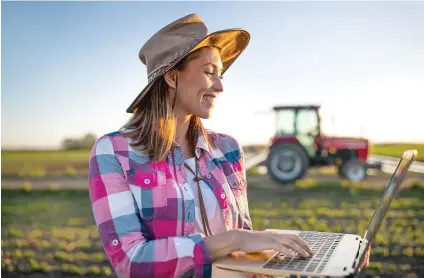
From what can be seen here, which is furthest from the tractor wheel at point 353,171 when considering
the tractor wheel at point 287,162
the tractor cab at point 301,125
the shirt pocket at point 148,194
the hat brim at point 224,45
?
the shirt pocket at point 148,194

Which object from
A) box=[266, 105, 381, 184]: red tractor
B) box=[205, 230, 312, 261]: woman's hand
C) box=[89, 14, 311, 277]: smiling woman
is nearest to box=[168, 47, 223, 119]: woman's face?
box=[89, 14, 311, 277]: smiling woman

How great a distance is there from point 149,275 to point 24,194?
5.82 m

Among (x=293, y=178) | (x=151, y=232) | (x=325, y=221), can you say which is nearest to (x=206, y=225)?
(x=151, y=232)

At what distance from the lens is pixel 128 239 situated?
3.49 feet

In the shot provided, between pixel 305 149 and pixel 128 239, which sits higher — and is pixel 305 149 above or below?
below

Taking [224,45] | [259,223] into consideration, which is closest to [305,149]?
[259,223]

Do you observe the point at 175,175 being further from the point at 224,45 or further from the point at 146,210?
the point at 224,45

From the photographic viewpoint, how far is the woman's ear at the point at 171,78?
49.2 inches

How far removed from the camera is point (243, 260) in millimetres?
994

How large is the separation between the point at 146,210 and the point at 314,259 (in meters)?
0.35

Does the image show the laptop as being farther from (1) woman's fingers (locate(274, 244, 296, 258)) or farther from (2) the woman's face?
(2) the woman's face

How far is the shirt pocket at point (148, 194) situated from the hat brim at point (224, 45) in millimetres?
196

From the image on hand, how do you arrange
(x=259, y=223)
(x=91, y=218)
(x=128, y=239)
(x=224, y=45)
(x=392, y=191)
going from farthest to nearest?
(x=91, y=218), (x=259, y=223), (x=224, y=45), (x=128, y=239), (x=392, y=191)

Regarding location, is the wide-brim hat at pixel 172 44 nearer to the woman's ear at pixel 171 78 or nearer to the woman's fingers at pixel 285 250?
the woman's ear at pixel 171 78
